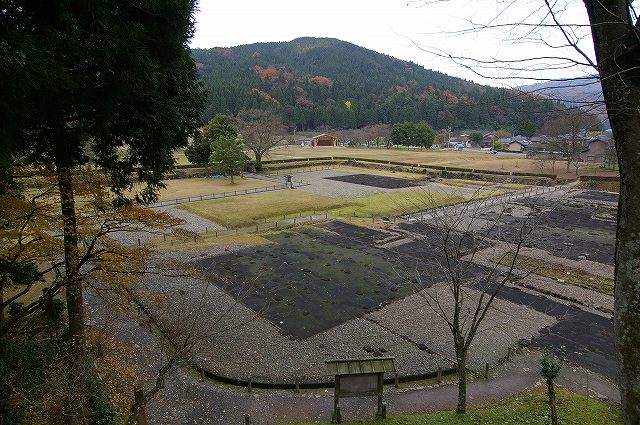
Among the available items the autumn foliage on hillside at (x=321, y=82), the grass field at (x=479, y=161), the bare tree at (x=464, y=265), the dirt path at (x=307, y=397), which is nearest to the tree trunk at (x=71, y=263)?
the dirt path at (x=307, y=397)

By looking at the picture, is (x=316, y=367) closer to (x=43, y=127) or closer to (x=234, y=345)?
(x=234, y=345)

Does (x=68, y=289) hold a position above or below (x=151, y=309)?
above

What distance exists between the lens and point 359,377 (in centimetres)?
891

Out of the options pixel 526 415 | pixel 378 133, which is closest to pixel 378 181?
pixel 378 133

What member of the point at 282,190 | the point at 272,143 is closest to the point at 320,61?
the point at 272,143

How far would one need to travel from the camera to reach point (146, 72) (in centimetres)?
815

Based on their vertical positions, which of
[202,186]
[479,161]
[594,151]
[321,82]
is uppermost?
[321,82]

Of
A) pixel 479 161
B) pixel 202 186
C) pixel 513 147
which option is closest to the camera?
pixel 202 186

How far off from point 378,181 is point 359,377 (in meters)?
37.9

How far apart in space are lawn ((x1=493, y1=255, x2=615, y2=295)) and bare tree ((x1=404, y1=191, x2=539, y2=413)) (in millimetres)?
722

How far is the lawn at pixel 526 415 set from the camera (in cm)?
793

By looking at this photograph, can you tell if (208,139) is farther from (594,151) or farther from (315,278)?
(594,151)

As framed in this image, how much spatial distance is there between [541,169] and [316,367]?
4567 centimetres

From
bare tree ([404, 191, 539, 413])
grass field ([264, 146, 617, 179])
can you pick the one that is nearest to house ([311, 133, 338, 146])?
grass field ([264, 146, 617, 179])
